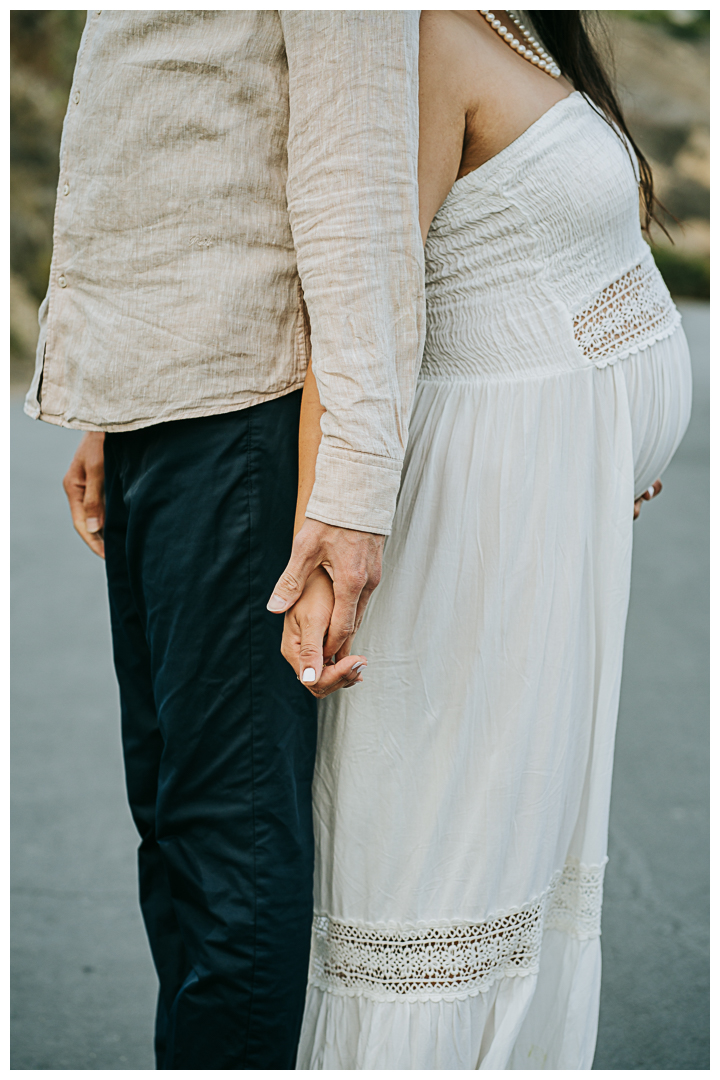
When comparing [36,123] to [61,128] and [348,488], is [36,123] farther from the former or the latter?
[348,488]

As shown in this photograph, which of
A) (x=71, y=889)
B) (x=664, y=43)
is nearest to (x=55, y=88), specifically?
(x=664, y=43)

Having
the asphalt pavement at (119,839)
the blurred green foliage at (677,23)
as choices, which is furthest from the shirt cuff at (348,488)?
the blurred green foliage at (677,23)

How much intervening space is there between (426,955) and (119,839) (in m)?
1.30

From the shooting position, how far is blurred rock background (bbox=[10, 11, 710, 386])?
27.7 ft

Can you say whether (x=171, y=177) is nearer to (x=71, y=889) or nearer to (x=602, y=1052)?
(x=602, y=1052)

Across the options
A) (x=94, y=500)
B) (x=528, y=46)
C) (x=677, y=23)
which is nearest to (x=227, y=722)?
(x=94, y=500)

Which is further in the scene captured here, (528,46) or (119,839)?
(119,839)

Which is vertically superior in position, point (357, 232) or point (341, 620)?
point (357, 232)

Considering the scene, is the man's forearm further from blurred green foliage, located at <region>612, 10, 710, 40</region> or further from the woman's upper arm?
blurred green foliage, located at <region>612, 10, 710, 40</region>

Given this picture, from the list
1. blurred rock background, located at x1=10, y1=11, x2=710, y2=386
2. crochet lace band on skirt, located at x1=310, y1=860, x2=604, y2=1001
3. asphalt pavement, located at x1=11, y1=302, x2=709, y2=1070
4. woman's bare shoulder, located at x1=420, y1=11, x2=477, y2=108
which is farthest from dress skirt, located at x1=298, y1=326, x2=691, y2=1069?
blurred rock background, located at x1=10, y1=11, x2=710, y2=386

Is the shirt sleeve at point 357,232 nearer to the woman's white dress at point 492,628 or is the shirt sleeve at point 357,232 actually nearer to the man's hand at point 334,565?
the man's hand at point 334,565

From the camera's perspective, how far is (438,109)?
87cm

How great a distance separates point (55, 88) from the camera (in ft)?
30.3

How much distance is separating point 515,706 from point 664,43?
14.2 meters
